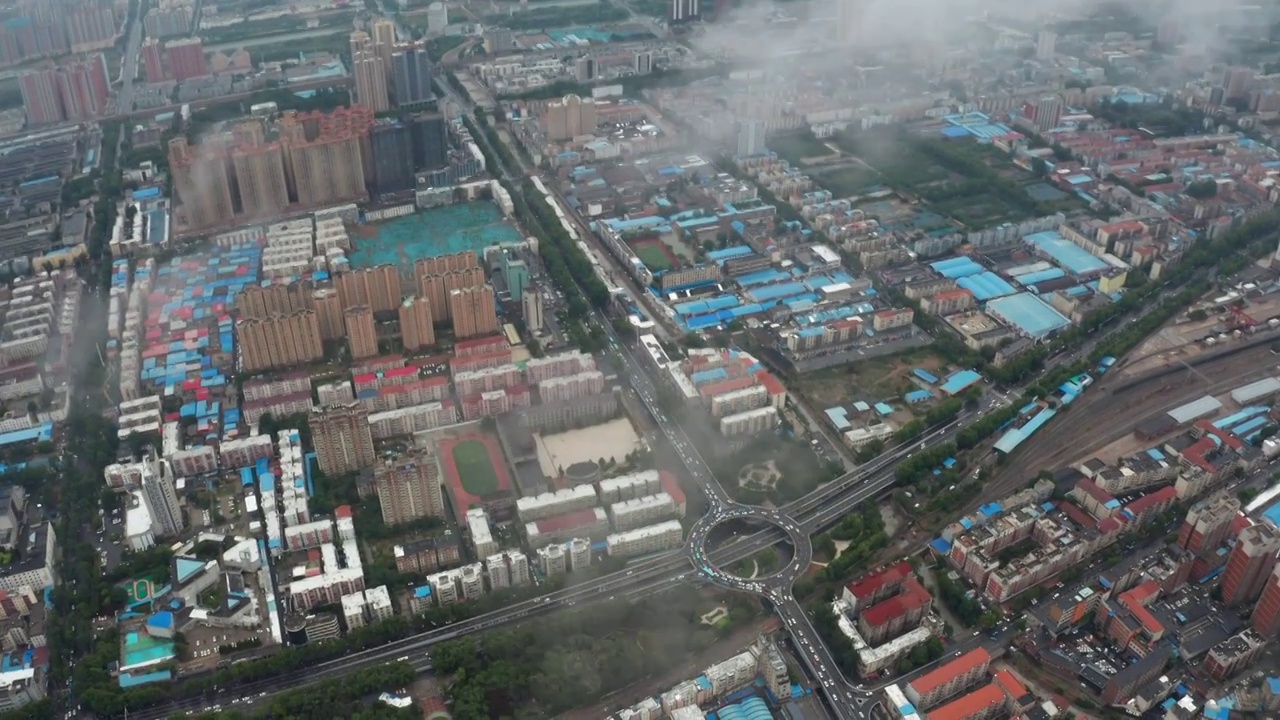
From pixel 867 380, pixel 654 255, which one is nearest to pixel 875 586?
pixel 867 380

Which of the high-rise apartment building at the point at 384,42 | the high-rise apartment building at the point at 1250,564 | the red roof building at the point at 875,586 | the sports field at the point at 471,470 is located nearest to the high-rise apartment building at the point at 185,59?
the high-rise apartment building at the point at 384,42

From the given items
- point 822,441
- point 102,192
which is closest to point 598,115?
point 102,192

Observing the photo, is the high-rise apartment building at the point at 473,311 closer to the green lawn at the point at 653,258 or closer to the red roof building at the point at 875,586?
the green lawn at the point at 653,258

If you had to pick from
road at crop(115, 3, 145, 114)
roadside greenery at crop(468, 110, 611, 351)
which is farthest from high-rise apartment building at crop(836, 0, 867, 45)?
road at crop(115, 3, 145, 114)

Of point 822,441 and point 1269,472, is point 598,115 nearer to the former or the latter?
point 822,441

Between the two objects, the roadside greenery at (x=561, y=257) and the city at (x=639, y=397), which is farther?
the roadside greenery at (x=561, y=257)

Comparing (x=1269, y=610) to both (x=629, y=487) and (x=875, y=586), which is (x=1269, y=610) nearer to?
(x=875, y=586)
